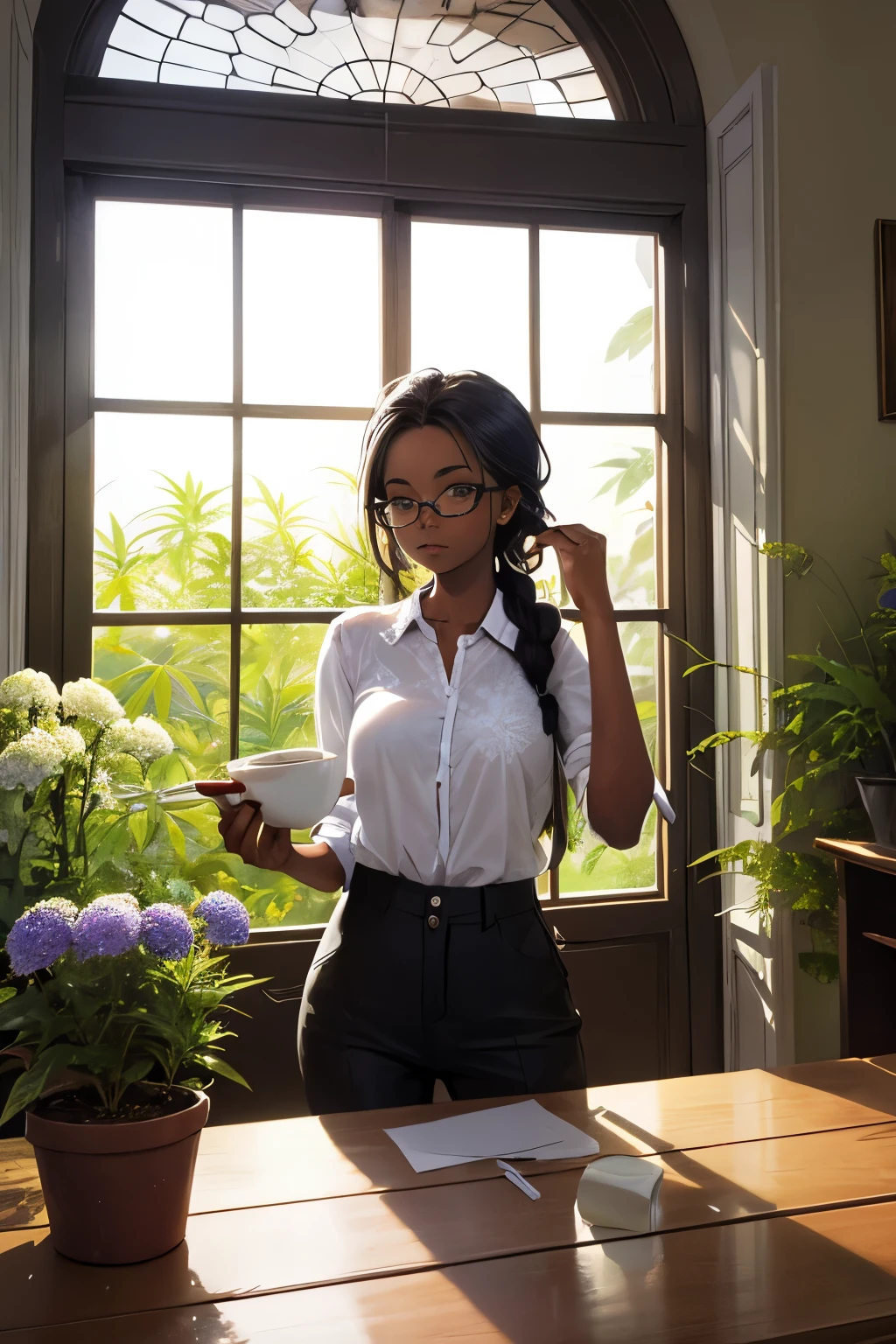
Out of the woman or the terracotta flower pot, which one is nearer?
the terracotta flower pot

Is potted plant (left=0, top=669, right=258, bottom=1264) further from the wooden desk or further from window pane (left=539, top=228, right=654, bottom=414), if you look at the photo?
window pane (left=539, top=228, right=654, bottom=414)

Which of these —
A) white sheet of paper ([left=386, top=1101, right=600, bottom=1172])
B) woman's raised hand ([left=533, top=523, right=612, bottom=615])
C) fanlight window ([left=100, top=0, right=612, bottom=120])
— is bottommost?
white sheet of paper ([left=386, top=1101, right=600, bottom=1172])

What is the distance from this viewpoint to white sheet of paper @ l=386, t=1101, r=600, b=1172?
1.10m

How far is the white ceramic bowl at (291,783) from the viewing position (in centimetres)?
115

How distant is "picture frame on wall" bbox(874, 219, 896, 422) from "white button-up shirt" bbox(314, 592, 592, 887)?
139 centimetres

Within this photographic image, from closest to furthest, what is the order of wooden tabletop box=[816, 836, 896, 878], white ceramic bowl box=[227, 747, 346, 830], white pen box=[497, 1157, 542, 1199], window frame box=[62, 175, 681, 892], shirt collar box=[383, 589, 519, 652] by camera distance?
1. white pen box=[497, 1157, 542, 1199]
2. white ceramic bowl box=[227, 747, 346, 830]
3. shirt collar box=[383, 589, 519, 652]
4. wooden tabletop box=[816, 836, 896, 878]
5. window frame box=[62, 175, 681, 892]

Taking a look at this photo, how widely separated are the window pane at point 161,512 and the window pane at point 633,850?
88 centimetres

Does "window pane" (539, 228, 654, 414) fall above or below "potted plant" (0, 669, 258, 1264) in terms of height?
above

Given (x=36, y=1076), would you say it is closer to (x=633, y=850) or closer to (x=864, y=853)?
(x=864, y=853)

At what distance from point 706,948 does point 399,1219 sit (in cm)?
175

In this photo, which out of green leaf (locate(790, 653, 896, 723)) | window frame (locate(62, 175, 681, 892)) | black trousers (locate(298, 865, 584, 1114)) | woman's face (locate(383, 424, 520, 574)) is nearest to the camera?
black trousers (locate(298, 865, 584, 1114))

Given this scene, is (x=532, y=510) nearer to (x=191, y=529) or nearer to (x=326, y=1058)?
(x=326, y=1058)

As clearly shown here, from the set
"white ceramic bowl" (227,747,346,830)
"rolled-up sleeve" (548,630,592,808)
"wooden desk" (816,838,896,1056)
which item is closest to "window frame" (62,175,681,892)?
"wooden desk" (816,838,896,1056)

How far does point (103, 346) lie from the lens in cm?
238
